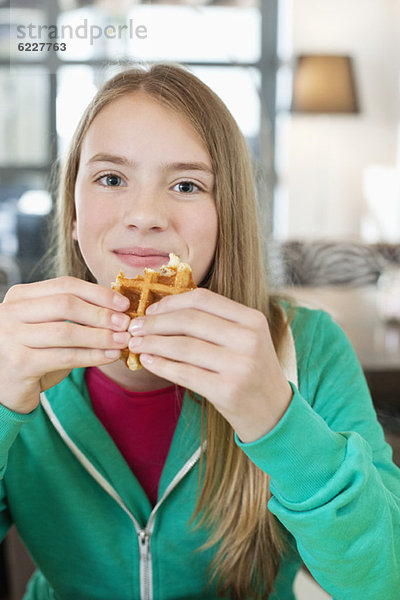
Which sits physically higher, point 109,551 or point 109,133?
point 109,133

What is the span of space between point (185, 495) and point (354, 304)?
5.61 ft

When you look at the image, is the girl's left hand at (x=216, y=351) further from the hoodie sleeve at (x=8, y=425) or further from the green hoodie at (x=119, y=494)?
the green hoodie at (x=119, y=494)

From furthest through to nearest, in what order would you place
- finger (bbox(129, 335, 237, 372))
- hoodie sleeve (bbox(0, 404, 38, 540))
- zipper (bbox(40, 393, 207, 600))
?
zipper (bbox(40, 393, 207, 600)) → hoodie sleeve (bbox(0, 404, 38, 540)) → finger (bbox(129, 335, 237, 372))

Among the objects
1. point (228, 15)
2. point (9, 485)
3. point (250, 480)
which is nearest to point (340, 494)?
point (250, 480)

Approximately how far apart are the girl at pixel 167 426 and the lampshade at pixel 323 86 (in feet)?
13.6

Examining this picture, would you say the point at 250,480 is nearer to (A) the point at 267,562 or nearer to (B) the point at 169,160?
(A) the point at 267,562

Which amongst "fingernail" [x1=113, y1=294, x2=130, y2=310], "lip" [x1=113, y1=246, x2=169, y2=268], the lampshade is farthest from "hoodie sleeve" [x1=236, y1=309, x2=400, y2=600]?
the lampshade

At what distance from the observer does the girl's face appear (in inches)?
38.3

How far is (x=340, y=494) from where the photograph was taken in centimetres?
79

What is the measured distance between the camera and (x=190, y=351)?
717mm

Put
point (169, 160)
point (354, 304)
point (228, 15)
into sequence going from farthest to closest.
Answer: point (228, 15) → point (354, 304) → point (169, 160)

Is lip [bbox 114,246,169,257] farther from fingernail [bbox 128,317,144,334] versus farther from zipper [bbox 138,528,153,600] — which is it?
zipper [bbox 138,528,153,600]

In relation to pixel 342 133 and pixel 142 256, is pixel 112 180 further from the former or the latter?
pixel 342 133

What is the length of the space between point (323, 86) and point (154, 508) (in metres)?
4.57
